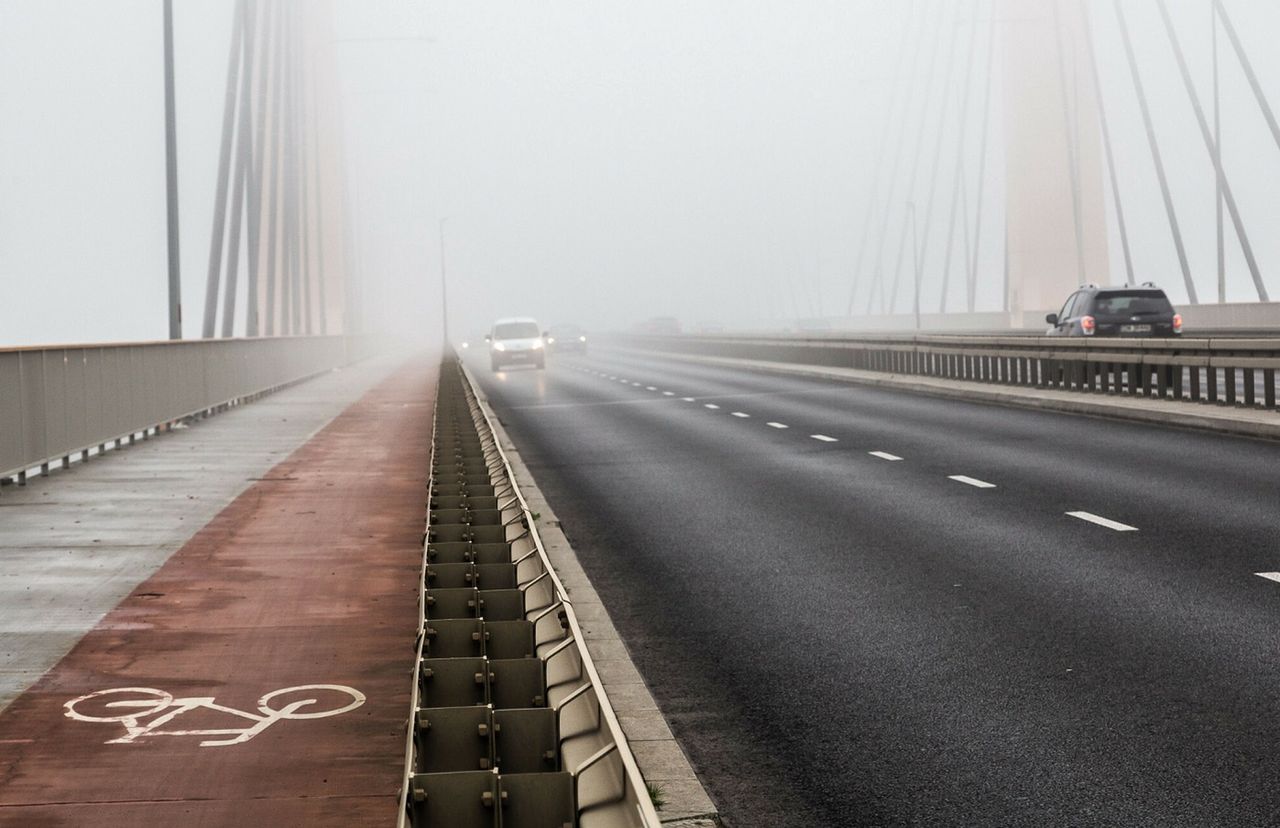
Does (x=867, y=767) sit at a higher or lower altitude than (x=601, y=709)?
lower

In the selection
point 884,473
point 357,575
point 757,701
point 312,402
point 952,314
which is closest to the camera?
point 757,701

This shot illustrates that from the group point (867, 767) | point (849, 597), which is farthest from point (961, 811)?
point (849, 597)

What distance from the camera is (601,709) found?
497 cm

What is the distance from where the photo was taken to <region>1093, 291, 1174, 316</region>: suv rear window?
29.6 metres

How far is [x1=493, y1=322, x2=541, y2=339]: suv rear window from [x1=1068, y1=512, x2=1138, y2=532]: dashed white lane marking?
144 ft

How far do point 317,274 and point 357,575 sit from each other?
232 feet

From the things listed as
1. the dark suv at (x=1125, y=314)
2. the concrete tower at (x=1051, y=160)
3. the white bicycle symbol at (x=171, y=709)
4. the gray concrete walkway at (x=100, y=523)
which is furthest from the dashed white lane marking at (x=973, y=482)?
the concrete tower at (x=1051, y=160)

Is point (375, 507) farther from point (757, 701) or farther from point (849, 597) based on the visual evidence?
point (757, 701)

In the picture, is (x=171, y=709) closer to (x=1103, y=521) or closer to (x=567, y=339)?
(x=1103, y=521)

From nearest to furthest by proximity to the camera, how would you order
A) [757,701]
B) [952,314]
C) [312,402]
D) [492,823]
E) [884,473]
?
[492,823] < [757,701] < [884,473] < [312,402] < [952,314]

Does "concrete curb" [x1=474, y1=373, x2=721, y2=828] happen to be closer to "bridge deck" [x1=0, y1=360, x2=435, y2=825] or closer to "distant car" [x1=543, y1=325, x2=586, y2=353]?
"bridge deck" [x1=0, y1=360, x2=435, y2=825]

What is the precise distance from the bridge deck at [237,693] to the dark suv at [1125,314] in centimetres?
1966

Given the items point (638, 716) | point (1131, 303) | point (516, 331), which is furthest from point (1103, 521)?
point (516, 331)

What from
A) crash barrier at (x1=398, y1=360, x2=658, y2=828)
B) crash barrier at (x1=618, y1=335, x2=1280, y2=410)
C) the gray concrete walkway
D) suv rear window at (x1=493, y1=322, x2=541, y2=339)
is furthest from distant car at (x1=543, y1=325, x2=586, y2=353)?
crash barrier at (x1=398, y1=360, x2=658, y2=828)
